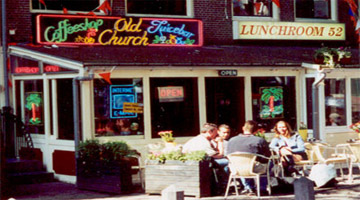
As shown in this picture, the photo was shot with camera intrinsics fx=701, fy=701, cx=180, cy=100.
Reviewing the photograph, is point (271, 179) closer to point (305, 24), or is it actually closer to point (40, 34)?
point (40, 34)

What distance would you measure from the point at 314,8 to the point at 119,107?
684 cm

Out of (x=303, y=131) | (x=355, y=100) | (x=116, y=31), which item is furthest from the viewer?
(x=355, y=100)

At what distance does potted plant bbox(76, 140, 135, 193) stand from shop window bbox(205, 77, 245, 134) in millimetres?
4074

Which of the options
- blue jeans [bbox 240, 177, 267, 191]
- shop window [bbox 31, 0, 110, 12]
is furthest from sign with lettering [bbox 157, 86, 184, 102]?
blue jeans [bbox 240, 177, 267, 191]

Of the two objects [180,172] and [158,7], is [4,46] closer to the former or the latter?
[158,7]

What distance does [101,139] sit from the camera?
→ 1382 centimetres

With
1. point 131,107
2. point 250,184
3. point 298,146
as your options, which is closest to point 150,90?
point 131,107

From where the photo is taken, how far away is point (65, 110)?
1432 cm

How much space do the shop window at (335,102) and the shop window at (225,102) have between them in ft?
6.99

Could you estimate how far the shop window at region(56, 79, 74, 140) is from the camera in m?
14.1

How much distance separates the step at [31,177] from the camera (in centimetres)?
1362

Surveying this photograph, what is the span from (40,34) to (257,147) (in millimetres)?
5726

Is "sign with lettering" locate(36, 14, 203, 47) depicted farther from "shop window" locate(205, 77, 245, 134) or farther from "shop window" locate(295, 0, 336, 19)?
"shop window" locate(295, 0, 336, 19)

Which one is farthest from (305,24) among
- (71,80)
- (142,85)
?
(71,80)
